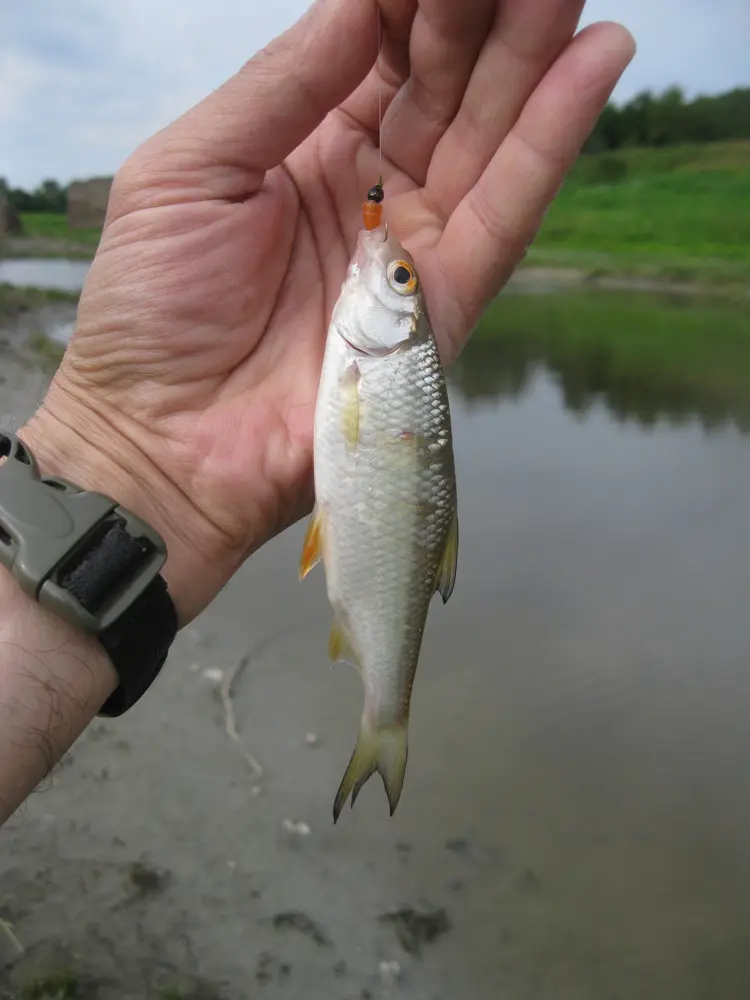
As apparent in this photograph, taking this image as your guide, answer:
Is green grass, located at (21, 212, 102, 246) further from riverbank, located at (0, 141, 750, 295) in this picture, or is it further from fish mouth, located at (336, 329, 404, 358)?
fish mouth, located at (336, 329, 404, 358)

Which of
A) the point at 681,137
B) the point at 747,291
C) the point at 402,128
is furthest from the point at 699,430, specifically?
the point at 681,137

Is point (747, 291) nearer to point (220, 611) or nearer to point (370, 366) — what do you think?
point (220, 611)

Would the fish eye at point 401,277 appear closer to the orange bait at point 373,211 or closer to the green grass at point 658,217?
the orange bait at point 373,211

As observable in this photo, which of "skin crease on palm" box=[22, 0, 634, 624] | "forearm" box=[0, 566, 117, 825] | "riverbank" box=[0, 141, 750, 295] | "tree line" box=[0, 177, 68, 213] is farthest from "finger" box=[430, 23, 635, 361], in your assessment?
"tree line" box=[0, 177, 68, 213]

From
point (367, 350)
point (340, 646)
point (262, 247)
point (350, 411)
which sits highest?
point (262, 247)

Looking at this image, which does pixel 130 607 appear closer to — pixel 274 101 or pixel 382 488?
pixel 382 488

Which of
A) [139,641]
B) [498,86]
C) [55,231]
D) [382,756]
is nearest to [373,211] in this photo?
[498,86]

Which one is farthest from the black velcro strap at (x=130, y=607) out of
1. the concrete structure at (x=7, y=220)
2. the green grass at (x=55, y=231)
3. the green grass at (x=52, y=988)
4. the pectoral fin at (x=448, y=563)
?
the concrete structure at (x=7, y=220)
